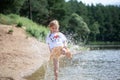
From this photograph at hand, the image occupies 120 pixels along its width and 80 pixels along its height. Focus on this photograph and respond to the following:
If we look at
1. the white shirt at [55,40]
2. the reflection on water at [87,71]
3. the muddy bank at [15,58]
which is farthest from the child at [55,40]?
the muddy bank at [15,58]

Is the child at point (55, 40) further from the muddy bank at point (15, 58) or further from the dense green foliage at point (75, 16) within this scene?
the dense green foliage at point (75, 16)

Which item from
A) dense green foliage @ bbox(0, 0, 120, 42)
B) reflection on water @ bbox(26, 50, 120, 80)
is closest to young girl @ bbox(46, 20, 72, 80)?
reflection on water @ bbox(26, 50, 120, 80)

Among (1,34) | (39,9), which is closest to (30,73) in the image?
(1,34)

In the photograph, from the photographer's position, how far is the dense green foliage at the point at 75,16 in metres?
58.0

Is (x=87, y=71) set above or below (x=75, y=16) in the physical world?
below

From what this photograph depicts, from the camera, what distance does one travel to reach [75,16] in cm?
10031

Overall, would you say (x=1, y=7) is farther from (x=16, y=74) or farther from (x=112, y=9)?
(x=112, y=9)

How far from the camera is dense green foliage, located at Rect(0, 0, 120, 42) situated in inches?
2281

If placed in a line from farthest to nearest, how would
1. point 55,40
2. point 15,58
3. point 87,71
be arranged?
point 15,58 < point 87,71 < point 55,40

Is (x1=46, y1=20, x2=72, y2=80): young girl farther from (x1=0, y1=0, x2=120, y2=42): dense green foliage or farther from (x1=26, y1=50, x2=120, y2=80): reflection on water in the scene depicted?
(x1=0, y1=0, x2=120, y2=42): dense green foliage

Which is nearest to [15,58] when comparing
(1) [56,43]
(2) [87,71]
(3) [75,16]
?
(2) [87,71]

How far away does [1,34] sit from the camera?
83.7 feet

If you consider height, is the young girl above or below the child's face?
below

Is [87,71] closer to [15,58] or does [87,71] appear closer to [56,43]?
[15,58]
